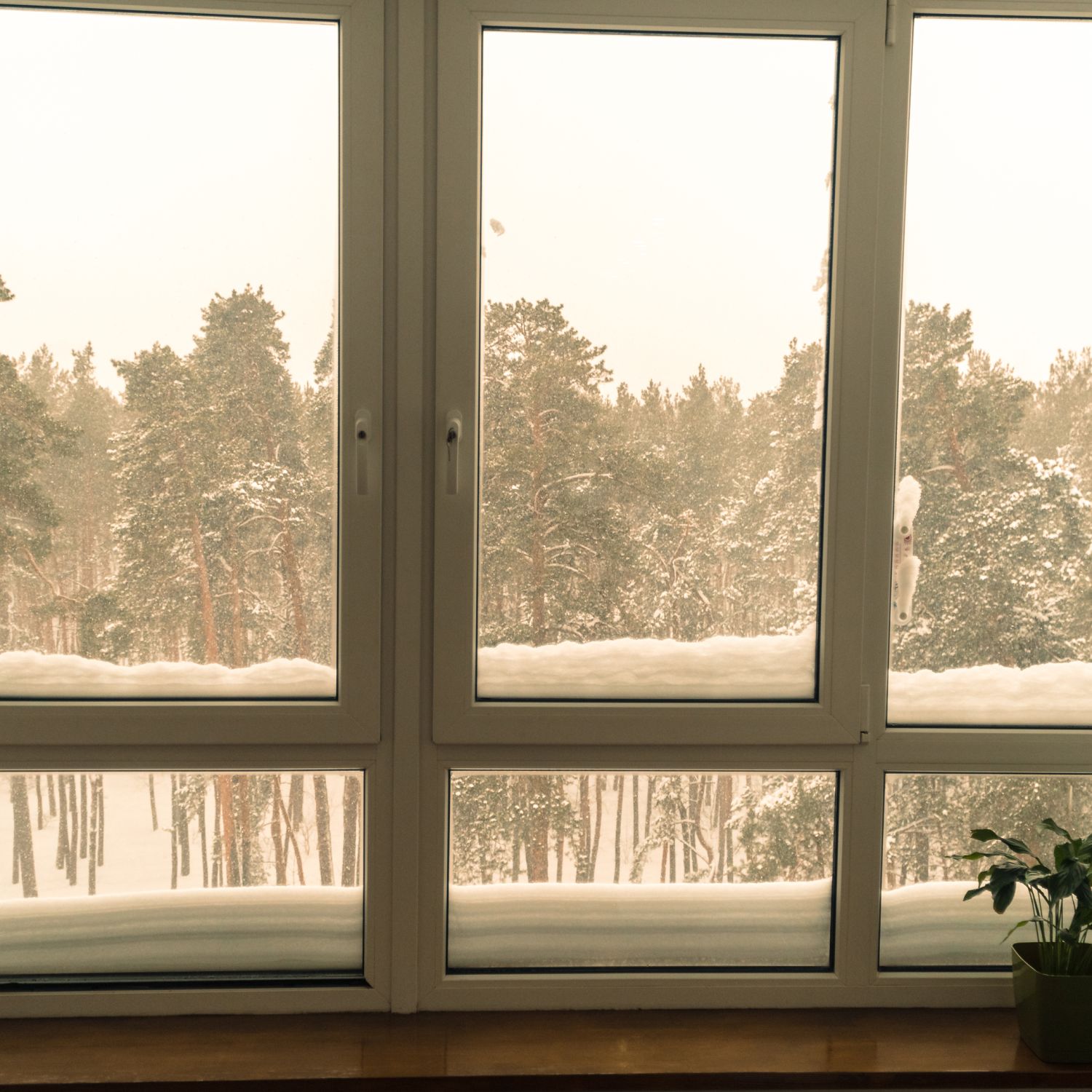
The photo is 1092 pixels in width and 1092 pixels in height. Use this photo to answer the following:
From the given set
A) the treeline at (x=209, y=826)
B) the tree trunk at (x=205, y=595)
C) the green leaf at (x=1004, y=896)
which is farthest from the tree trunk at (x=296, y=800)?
the green leaf at (x=1004, y=896)

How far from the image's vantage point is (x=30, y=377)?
5.38ft

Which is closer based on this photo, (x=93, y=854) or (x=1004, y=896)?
(x=1004, y=896)

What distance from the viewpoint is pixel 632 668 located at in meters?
1.71

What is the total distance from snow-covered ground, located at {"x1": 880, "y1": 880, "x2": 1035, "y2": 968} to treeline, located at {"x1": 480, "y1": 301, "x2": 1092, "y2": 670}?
420 mm

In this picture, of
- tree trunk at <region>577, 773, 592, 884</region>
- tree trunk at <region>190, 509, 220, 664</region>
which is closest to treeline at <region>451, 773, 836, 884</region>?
tree trunk at <region>577, 773, 592, 884</region>

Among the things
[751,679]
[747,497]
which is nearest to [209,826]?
[751,679]

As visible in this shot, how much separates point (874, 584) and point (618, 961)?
80cm

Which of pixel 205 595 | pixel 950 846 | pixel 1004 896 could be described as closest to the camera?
pixel 1004 896

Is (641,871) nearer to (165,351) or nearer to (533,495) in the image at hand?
(533,495)

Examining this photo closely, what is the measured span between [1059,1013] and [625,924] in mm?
705

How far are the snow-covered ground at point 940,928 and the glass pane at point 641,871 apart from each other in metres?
0.12

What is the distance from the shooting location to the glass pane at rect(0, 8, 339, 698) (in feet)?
5.30

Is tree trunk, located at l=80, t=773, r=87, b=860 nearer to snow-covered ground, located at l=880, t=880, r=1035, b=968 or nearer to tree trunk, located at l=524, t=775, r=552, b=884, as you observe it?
tree trunk, located at l=524, t=775, r=552, b=884

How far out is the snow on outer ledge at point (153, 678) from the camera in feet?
5.46
